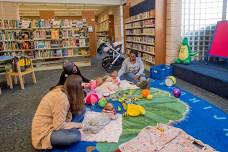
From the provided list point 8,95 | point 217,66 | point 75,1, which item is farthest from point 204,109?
point 75,1

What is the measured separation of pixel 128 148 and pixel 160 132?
0.43 meters

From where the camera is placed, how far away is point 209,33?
5.32 meters

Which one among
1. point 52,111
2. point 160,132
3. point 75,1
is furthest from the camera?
point 75,1

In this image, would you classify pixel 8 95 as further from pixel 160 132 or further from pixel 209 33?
pixel 209 33

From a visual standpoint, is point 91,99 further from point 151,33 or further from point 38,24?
point 38,24

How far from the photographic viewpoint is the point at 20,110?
3.48 m

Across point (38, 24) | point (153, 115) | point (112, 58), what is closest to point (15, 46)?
point (38, 24)

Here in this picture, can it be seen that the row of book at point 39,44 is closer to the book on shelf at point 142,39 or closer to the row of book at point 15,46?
the row of book at point 15,46

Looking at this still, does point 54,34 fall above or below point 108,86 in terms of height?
above

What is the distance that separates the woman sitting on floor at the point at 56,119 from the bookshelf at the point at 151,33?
393 centimetres

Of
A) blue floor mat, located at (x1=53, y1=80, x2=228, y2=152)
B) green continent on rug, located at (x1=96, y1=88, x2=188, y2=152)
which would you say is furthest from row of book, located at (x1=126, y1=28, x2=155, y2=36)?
blue floor mat, located at (x1=53, y1=80, x2=228, y2=152)

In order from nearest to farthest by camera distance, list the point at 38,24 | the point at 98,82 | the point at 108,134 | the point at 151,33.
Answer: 1. the point at 108,134
2. the point at 98,82
3. the point at 151,33
4. the point at 38,24

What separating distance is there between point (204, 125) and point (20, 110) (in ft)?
9.65

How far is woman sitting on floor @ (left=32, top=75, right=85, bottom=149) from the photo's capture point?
2.03 metres
